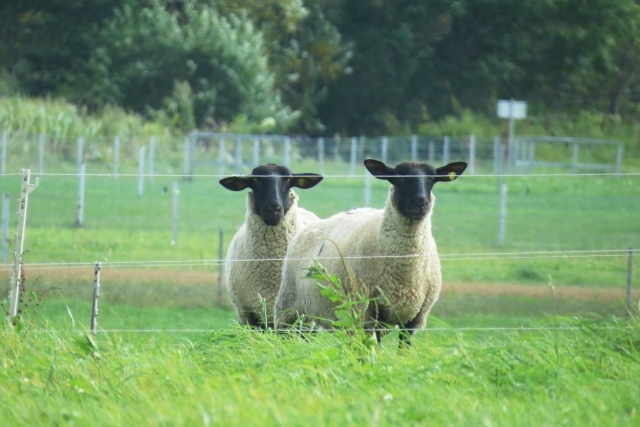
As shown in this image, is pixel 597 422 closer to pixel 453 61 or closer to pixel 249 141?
pixel 249 141

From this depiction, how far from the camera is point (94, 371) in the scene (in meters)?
5.25

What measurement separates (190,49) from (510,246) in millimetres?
27881

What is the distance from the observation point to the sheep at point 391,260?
6.87 m

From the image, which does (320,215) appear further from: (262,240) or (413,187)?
(413,187)

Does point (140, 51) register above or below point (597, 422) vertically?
above

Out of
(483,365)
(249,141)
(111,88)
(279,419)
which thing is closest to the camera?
(279,419)

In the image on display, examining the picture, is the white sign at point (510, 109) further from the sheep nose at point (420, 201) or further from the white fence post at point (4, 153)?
the sheep nose at point (420, 201)

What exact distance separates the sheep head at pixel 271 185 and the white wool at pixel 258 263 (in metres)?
0.13

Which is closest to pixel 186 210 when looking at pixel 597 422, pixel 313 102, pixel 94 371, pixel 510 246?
pixel 510 246

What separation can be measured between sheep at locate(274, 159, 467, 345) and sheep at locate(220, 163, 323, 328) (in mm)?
764

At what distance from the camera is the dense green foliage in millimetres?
42750

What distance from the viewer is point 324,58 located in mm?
48500

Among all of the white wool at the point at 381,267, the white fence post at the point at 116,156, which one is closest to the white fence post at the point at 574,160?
the white fence post at the point at 116,156

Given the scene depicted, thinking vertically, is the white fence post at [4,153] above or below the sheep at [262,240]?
above
